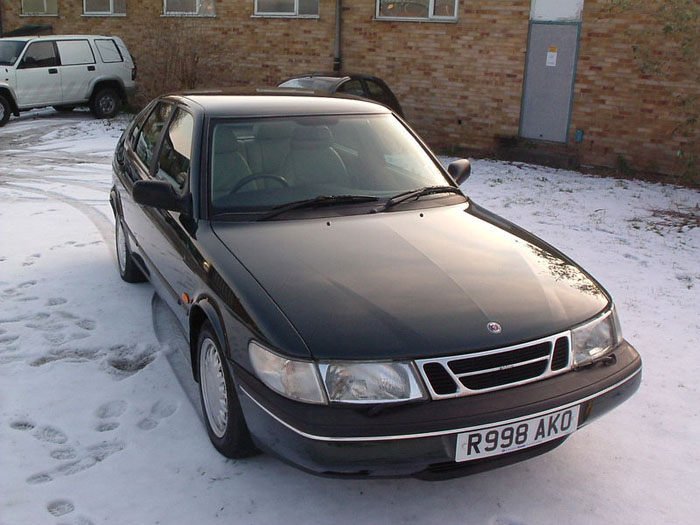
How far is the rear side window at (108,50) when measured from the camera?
1653 cm

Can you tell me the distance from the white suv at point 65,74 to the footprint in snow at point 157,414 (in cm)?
1333

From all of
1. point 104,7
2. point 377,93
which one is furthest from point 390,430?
point 104,7

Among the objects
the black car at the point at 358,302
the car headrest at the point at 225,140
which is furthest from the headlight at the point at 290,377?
the car headrest at the point at 225,140

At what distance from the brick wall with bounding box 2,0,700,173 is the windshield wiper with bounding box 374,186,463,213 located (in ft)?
27.1

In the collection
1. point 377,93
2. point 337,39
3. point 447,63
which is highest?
point 337,39

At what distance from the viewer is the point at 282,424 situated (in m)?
2.75

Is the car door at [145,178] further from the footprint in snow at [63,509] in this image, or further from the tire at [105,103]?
the tire at [105,103]

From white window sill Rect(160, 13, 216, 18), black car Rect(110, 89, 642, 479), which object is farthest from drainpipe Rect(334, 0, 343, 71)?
black car Rect(110, 89, 642, 479)

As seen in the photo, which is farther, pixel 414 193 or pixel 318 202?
pixel 414 193

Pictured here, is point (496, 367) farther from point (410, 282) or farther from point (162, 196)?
point (162, 196)

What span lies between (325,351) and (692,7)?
29.9ft

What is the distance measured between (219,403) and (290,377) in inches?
29.6

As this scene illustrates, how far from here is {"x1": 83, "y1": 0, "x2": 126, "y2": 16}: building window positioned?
62.7ft

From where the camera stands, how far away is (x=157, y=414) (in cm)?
380
